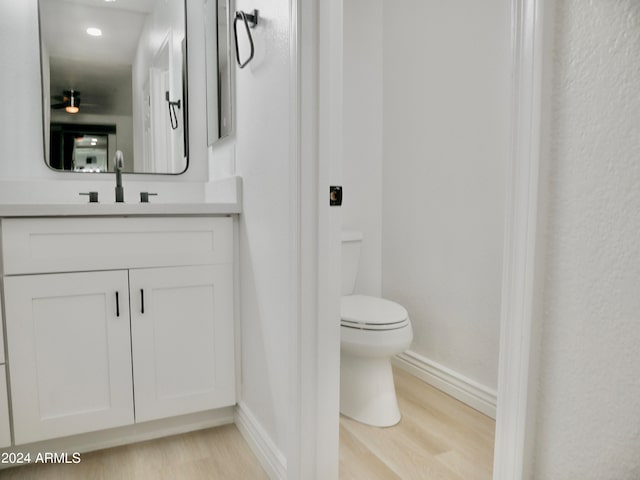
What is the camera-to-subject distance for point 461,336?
82.6 inches

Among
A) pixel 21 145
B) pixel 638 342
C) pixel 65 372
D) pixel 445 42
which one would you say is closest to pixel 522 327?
pixel 638 342

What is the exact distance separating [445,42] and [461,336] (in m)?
1.36

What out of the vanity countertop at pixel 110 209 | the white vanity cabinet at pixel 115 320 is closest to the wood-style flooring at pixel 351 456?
the white vanity cabinet at pixel 115 320

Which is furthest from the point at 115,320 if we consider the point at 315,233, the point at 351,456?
the point at 351,456

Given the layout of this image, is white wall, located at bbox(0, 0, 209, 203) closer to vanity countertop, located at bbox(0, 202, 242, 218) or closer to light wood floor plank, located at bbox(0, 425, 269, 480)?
vanity countertop, located at bbox(0, 202, 242, 218)

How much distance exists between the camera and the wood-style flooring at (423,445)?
60.0 inches

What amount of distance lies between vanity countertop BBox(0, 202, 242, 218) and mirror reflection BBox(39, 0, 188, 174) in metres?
0.62

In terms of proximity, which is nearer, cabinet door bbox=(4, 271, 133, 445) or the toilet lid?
cabinet door bbox=(4, 271, 133, 445)

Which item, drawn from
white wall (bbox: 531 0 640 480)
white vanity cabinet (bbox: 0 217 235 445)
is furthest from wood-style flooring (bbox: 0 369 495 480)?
white wall (bbox: 531 0 640 480)

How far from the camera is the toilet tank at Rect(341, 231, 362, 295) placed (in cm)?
223

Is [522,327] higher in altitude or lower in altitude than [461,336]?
higher

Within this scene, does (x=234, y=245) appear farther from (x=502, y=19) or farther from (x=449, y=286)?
(x=502, y=19)

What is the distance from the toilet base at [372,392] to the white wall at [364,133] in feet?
2.41

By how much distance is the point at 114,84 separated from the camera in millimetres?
2096
